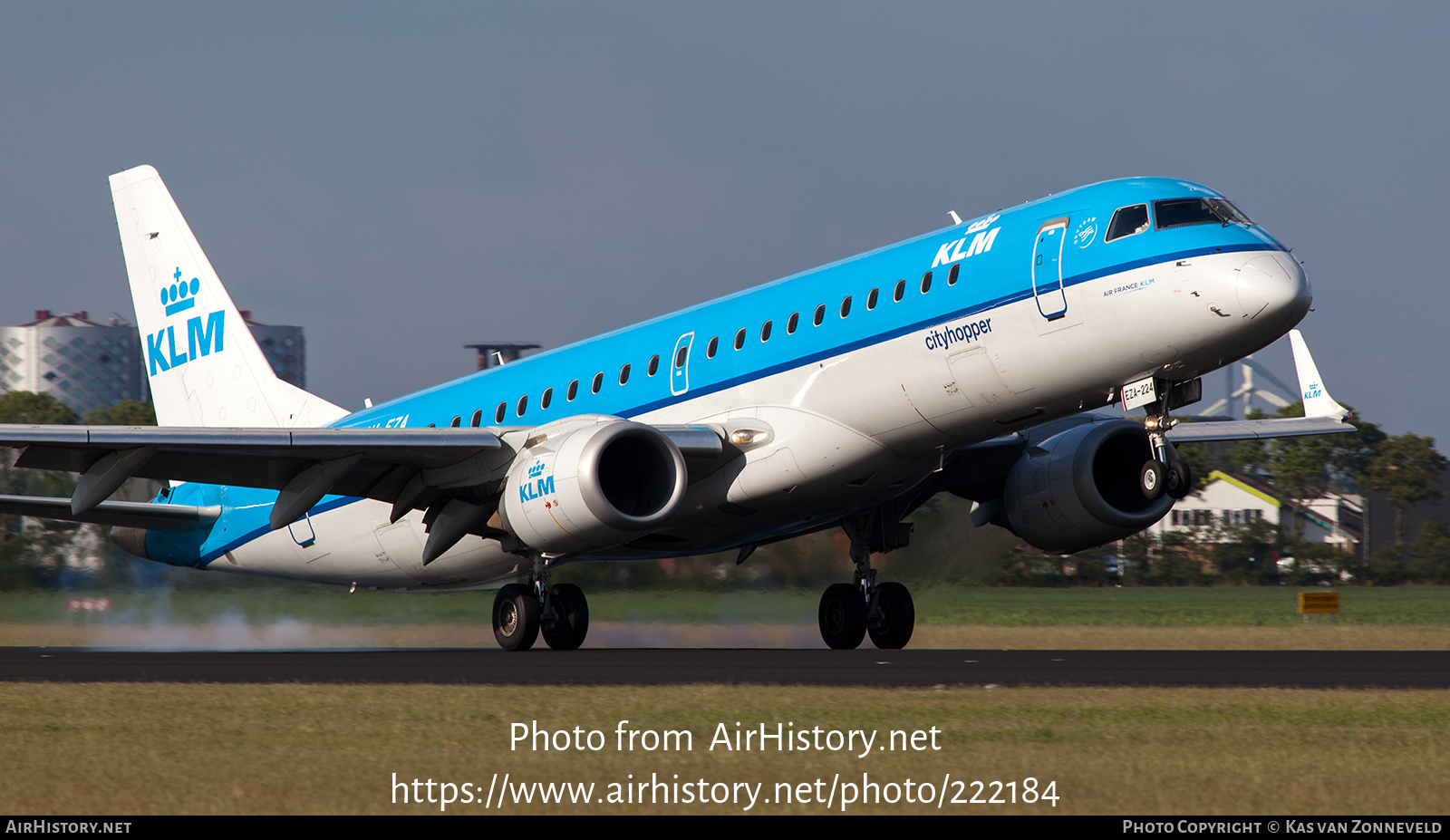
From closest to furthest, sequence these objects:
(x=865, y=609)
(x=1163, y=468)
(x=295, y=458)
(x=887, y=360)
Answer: (x=1163, y=468) → (x=887, y=360) → (x=295, y=458) → (x=865, y=609)

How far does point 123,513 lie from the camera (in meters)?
25.5

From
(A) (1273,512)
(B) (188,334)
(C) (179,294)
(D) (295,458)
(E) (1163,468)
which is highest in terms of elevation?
(C) (179,294)

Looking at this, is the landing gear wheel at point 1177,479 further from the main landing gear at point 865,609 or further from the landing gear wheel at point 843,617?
the landing gear wheel at point 843,617

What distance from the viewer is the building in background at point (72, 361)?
121m

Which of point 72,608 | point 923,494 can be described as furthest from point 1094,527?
point 72,608

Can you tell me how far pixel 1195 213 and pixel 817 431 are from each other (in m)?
5.23

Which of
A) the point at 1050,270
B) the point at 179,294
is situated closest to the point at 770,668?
the point at 1050,270

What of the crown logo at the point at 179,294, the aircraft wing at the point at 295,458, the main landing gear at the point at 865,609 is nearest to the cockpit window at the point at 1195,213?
the aircraft wing at the point at 295,458

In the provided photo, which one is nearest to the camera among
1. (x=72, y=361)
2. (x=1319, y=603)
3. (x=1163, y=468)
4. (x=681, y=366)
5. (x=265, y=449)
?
(x=1163, y=468)

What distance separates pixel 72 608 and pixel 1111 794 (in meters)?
23.3

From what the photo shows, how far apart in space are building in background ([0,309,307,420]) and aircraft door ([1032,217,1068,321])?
109 m

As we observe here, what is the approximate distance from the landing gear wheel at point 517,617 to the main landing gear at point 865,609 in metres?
4.59

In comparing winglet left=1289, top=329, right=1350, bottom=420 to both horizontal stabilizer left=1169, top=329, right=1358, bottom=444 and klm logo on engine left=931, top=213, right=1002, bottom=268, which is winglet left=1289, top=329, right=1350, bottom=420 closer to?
horizontal stabilizer left=1169, top=329, right=1358, bottom=444

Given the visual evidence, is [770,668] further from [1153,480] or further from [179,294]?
[179,294]
